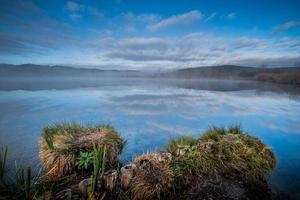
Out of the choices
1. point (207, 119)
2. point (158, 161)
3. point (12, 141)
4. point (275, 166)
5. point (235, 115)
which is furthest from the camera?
point (235, 115)

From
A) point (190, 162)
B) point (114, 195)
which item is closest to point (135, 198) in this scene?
point (114, 195)

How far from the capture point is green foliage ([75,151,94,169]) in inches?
170

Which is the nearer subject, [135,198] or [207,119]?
[135,198]

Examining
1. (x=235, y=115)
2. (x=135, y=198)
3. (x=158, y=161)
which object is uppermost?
(x=158, y=161)

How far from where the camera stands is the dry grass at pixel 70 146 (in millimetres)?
4400

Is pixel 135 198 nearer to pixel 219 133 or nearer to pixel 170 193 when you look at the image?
pixel 170 193

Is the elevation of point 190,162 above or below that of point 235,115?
above

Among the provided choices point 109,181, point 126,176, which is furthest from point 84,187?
point 126,176

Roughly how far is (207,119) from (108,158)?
8.17 metres

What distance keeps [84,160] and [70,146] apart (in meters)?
0.62

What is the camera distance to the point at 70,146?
471cm

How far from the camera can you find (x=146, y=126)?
1002 centimetres

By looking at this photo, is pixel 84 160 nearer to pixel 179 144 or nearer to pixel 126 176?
pixel 126 176

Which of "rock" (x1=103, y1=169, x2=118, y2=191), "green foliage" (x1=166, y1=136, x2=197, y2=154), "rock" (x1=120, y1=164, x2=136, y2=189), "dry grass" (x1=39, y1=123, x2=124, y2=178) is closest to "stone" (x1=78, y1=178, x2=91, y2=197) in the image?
"rock" (x1=103, y1=169, x2=118, y2=191)
